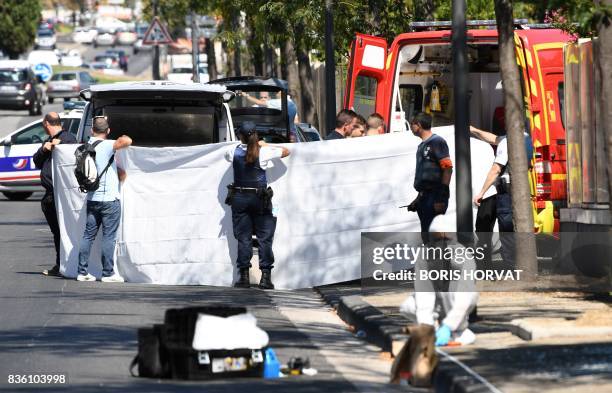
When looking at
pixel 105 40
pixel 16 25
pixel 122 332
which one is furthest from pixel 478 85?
pixel 105 40

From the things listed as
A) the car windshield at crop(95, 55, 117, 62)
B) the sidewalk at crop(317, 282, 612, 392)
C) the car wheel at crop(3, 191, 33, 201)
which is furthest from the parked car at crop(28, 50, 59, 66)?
the sidewalk at crop(317, 282, 612, 392)

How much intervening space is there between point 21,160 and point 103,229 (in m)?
12.9

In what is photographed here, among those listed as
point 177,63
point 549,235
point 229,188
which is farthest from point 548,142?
point 177,63

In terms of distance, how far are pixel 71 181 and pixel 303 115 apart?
1827 centimetres

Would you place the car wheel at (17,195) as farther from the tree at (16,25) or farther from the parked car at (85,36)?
the parked car at (85,36)

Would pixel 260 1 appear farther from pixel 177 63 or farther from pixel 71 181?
pixel 177 63

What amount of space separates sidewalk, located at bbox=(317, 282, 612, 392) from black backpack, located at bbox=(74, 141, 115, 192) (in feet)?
9.35

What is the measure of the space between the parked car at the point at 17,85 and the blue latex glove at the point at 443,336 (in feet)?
162

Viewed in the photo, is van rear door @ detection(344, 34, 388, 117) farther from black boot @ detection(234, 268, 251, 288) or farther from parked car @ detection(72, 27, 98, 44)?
parked car @ detection(72, 27, 98, 44)

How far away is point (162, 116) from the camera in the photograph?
1809 centimetres

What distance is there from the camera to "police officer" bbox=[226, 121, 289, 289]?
1570 centimetres

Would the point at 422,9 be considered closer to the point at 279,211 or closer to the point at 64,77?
the point at 279,211

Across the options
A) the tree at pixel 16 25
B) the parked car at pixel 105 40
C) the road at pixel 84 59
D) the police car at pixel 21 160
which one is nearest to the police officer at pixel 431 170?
the police car at pixel 21 160

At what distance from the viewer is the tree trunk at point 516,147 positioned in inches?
594
